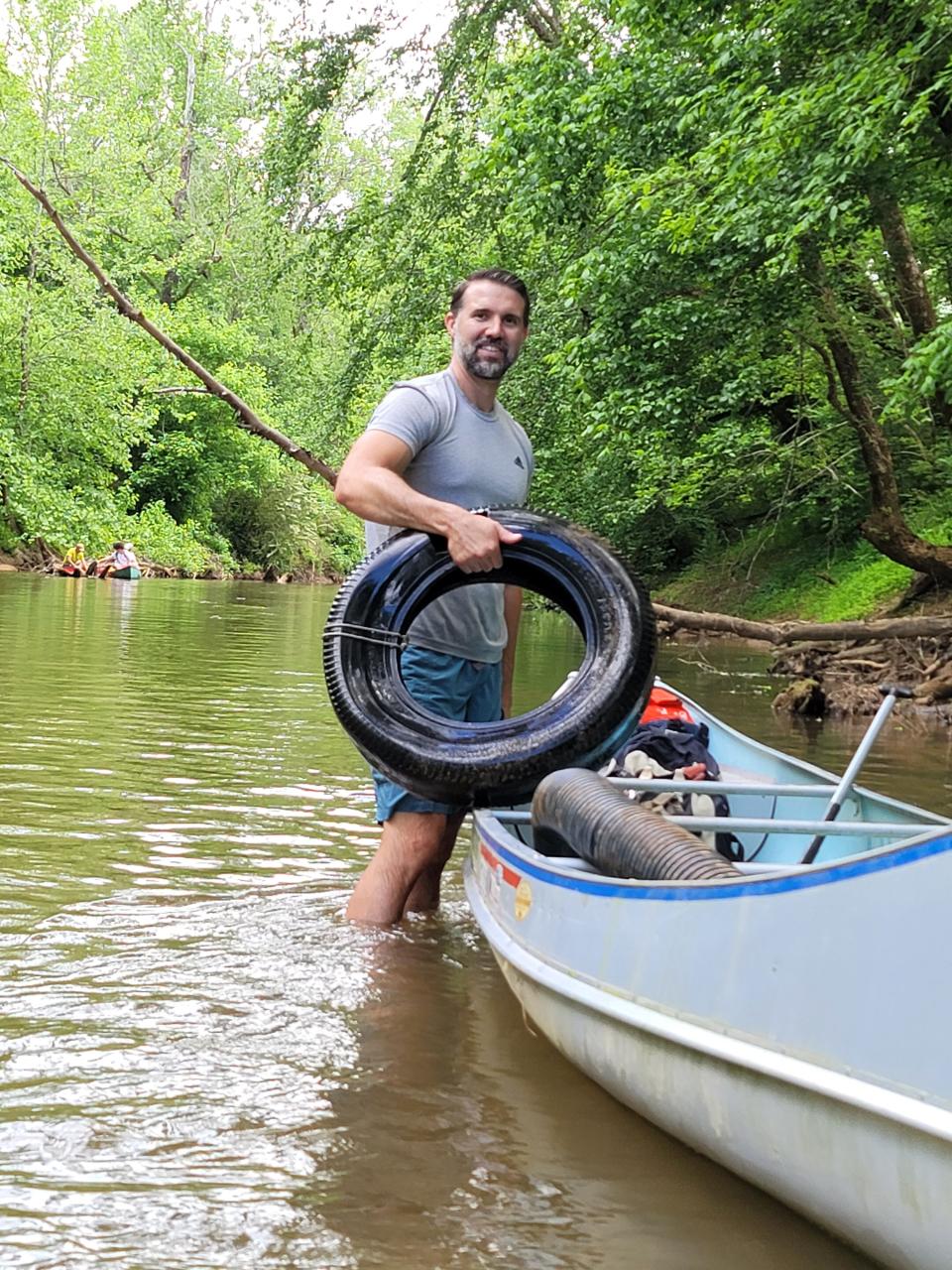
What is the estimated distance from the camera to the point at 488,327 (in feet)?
15.4

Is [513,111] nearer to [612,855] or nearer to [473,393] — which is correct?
[473,393]

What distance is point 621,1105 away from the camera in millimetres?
3525

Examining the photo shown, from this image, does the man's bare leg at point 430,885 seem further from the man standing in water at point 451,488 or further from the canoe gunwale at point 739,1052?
the canoe gunwale at point 739,1052

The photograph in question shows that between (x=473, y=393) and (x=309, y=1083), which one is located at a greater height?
(x=473, y=393)

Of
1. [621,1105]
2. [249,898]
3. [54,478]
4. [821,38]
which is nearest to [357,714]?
[249,898]

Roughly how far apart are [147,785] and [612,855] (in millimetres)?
4254

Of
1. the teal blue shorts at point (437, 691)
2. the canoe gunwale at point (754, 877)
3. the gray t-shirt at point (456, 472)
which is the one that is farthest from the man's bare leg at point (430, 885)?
the canoe gunwale at point (754, 877)

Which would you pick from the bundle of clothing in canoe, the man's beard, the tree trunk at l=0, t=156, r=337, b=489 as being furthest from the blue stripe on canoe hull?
the bundle of clothing in canoe

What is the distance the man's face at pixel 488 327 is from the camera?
4.70 meters

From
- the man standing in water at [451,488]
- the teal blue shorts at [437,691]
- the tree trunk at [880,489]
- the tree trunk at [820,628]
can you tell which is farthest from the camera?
the tree trunk at [880,489]

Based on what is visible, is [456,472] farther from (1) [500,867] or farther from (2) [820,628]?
(2) [820,628]

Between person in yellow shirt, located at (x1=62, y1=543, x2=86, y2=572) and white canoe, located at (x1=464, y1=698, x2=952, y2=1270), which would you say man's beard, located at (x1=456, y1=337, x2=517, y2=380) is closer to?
white canoe, located at (x1=464, y1=698, x2=952, y2=1270)

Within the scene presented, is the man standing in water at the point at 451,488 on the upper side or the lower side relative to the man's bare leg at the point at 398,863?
upper

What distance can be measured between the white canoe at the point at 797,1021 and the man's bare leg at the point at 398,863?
1.25 metres
